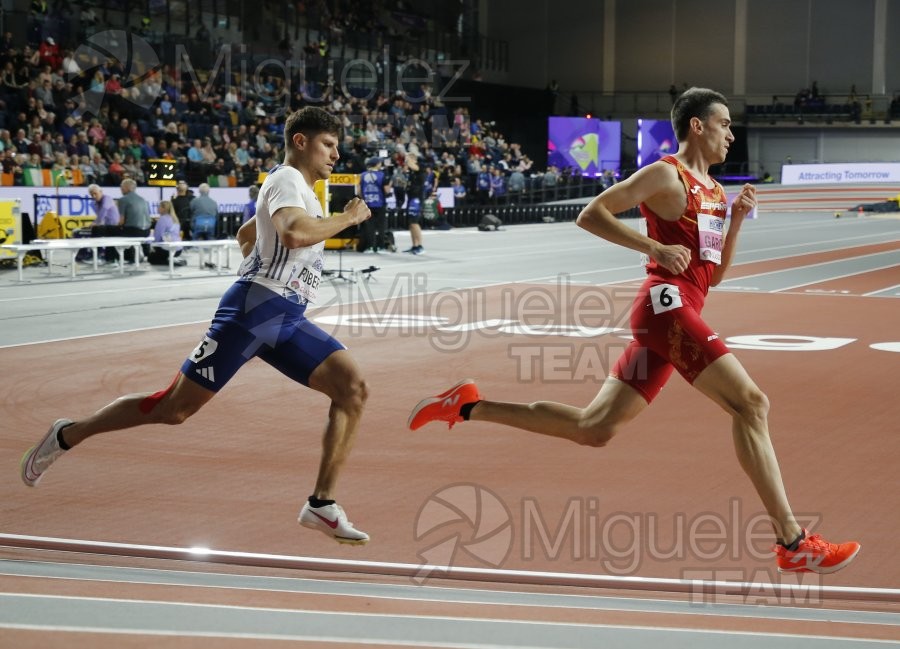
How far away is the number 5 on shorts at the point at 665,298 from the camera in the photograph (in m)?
5.61

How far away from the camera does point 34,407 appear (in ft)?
31.2

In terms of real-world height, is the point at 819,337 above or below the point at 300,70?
below

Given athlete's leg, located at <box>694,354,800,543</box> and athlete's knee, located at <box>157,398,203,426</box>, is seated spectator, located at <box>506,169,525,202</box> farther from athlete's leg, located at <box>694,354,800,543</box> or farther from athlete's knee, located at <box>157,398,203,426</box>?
athlete's leg, located at <box>694,354,800,543</box>

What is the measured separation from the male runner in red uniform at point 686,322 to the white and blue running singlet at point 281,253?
1257 millimetres

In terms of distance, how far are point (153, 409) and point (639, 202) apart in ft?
8.33

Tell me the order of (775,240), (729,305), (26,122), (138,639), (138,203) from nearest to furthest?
(138,639)
(729,305)
(138,203)
(26,122)
(775,240)

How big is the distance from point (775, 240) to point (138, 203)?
18575mm

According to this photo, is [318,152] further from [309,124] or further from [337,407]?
[337,407]

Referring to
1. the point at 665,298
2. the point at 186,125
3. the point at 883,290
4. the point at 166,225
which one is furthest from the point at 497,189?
the point at 665,298

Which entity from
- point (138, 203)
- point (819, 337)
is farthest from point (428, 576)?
point (138, 203)

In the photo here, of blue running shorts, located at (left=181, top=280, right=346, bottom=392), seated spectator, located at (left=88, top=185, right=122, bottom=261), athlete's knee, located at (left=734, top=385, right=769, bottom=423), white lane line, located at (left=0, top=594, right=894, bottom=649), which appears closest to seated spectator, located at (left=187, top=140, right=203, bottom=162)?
seated spectator, located at (left=88, top=185, right=122, bottom=261)

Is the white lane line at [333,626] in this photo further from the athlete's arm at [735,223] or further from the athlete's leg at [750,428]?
the athlete's arm at [735,223]

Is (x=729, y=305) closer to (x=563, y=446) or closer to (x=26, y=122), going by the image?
(x=563, y=446)

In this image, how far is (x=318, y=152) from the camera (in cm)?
601
